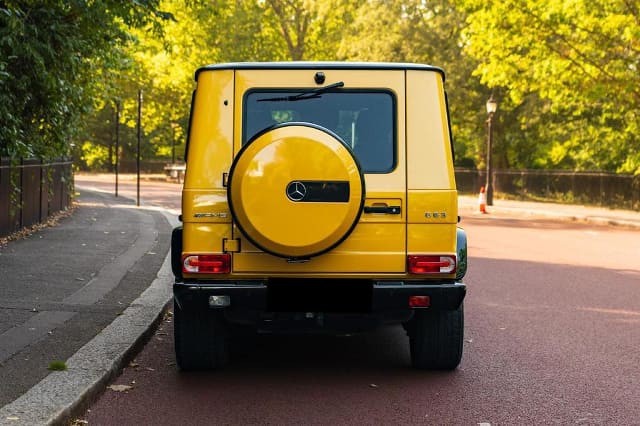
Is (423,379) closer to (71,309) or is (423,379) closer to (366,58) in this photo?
(71,309)

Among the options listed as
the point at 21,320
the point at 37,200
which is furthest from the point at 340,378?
the point at 37,200

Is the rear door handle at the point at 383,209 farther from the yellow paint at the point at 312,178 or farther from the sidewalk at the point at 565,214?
the sidewalk at the point at 565,214

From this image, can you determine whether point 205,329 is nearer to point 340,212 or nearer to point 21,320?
point 340,212

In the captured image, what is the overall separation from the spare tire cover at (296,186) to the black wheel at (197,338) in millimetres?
925

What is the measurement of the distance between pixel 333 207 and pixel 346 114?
0.77 meters

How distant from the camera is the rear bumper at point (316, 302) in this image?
584 cm

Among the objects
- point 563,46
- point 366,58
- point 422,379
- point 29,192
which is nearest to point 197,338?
point 422,379

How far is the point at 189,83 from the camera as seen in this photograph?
5381 cm

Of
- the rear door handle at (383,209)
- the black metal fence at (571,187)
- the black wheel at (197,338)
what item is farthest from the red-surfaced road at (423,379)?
the black metal fence at (571,187)

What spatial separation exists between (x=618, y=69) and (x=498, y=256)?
45.3 ft

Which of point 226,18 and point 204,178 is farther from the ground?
point 226,18

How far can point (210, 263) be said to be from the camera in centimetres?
586

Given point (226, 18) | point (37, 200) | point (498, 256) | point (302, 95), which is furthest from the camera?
point (226, 18)

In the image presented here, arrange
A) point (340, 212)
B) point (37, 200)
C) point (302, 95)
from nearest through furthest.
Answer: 1. point (340, 212)
2. point (302, 95)
3. point (37, 200)
